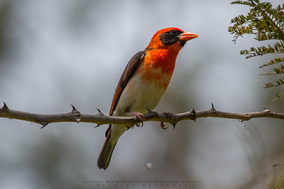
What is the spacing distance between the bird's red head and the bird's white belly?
0.73 metres

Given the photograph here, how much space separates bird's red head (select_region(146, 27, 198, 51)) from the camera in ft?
16.8

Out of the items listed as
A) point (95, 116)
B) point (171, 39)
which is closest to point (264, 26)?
point (95, 116)

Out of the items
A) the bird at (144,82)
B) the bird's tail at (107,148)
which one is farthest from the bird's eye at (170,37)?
the bird's tail at (107,148)

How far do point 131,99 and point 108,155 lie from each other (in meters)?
1.31

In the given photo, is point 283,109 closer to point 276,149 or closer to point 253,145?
point 276,149

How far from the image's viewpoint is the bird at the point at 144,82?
450 cm

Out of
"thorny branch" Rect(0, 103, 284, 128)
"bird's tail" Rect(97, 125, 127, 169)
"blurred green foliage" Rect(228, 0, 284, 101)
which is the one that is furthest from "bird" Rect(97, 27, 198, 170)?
"blurred green foliage" Rect(228, 0, 284, 101)

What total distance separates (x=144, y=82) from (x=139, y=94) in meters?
0.20

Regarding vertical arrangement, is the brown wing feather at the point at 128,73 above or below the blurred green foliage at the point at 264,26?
below

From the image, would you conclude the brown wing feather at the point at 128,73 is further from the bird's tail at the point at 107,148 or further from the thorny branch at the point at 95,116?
the thorny branch at the point at 95,116

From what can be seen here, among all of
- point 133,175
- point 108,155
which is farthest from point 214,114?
point 133,175

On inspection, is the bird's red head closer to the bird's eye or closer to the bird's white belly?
the bird's eye

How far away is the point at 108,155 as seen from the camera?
17.1 ft

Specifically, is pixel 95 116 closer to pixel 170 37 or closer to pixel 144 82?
pixel 144 82
